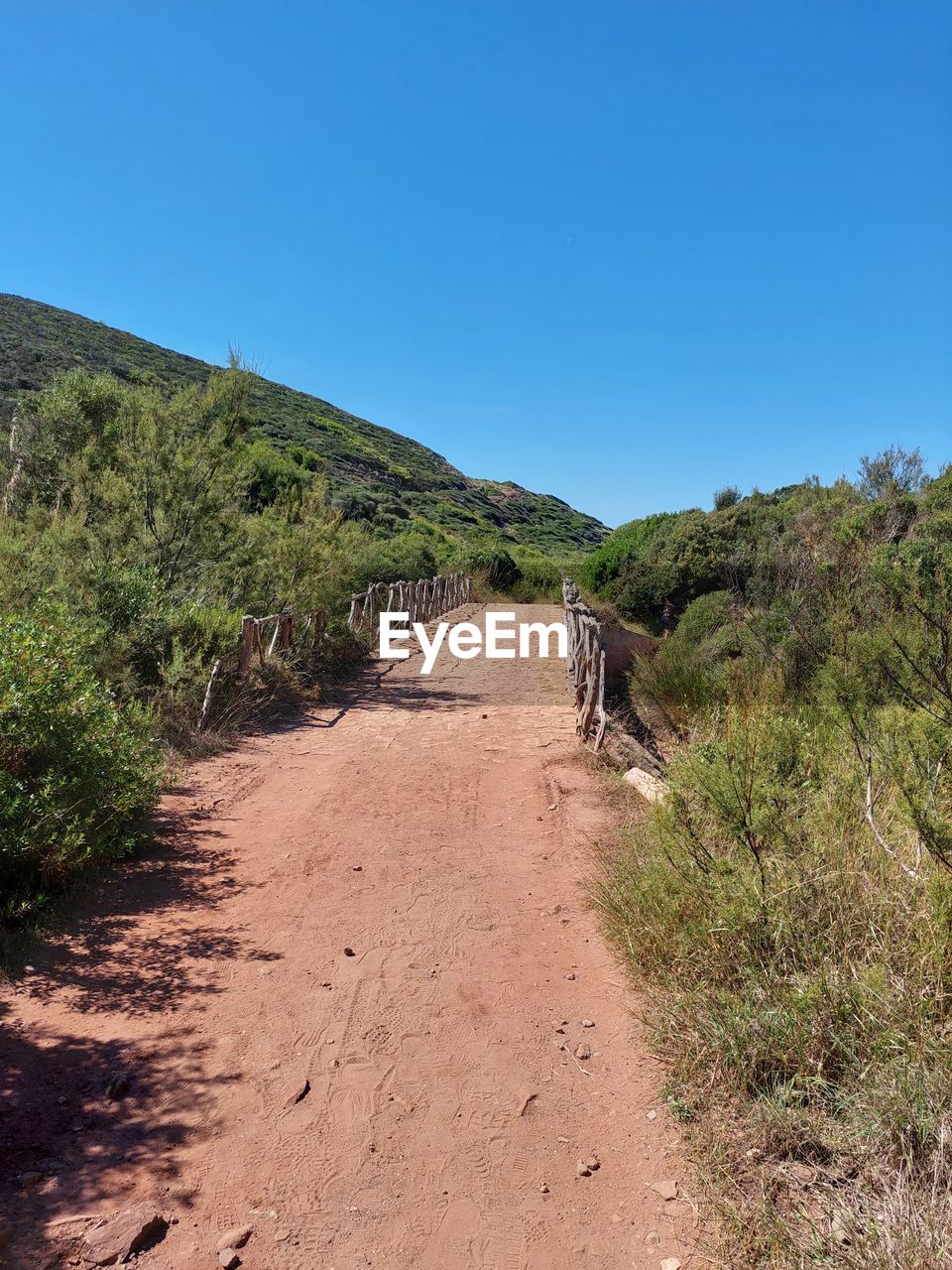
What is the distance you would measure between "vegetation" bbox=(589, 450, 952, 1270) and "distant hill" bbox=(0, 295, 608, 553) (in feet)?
36.1

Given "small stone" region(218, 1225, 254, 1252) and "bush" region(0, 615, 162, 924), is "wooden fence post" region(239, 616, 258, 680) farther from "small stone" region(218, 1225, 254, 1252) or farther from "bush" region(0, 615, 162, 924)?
"small stone" region(218, 1225, 254, 1252)

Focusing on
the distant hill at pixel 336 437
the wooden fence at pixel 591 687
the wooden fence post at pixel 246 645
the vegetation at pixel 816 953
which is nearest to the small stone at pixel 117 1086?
the vegetation at pixel 816 953

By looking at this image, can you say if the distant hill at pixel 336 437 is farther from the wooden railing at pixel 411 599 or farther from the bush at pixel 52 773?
the bush at pixel 52 773

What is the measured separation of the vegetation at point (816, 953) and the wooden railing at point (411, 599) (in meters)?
10.0

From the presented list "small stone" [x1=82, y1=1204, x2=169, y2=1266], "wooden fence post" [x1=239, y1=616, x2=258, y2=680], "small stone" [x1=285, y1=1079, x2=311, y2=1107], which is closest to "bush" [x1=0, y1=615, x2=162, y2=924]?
"small stone" [x1=285, y1=1079, x2=311, y2=1107]

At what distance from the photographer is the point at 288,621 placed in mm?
11086

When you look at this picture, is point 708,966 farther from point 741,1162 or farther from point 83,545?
point 83,545

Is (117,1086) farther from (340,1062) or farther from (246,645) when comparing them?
(246,645)

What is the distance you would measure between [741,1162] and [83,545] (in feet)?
28.2

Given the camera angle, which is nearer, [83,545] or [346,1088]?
[346,1088]

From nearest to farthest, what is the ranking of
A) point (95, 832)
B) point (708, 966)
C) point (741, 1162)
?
point (741, 1162), point (708, 966), point (95, 832)

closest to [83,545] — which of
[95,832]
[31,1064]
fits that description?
[95,832]

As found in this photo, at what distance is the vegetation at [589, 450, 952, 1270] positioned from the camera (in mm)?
2283

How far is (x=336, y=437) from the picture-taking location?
4653 cm
